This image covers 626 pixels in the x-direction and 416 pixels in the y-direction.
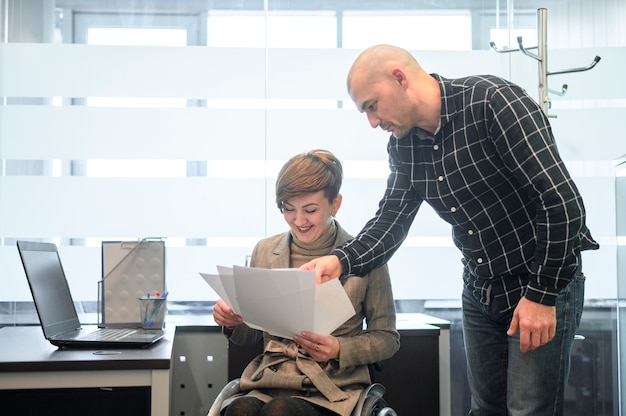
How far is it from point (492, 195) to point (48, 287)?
1.47m

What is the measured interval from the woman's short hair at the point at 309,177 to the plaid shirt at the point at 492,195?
221 millimetres

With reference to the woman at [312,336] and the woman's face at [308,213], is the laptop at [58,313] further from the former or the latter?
the woman's face at [308,213]

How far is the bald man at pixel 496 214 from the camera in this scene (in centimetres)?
149

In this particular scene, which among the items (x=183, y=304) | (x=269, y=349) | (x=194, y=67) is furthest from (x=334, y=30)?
(x=269, y=349)

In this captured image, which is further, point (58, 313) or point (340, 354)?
point (58, 313)

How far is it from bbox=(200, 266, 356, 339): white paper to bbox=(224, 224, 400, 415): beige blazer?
12 centimetres

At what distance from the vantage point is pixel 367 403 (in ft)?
6.00

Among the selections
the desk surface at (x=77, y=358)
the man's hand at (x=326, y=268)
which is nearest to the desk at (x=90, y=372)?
the desk surface at (x=77, y=358)

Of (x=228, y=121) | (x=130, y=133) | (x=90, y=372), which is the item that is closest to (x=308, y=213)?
→ (x=90, y=372)

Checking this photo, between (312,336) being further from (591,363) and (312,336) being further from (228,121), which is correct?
(591,363)

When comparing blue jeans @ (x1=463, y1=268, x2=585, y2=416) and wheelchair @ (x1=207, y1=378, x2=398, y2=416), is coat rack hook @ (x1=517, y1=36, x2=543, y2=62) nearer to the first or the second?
blue jeans @ (x1=463, y1=268, x2=585, y2=416)

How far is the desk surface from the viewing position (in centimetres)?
184

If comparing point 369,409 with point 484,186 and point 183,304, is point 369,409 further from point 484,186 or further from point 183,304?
point 183,304

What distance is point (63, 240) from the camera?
2992 mm
